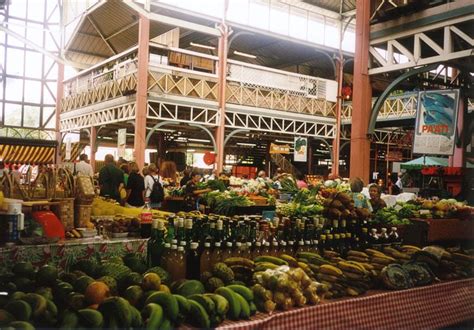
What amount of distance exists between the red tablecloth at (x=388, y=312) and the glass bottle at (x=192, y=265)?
2.29ft

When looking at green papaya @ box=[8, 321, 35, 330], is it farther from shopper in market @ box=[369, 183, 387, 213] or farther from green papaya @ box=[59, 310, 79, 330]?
shopper in market @ box=[369, 183, 387, 213]

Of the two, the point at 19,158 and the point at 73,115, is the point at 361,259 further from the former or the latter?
the point at 19,158

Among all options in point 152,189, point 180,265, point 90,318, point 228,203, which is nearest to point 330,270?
point 180,265

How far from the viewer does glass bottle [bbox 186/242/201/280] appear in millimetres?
3525

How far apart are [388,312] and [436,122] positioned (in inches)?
230

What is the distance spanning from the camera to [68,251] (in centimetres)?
352

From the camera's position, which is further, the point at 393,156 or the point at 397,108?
the point at 393,156

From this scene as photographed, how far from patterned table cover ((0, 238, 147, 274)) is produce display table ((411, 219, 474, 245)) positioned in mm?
3736

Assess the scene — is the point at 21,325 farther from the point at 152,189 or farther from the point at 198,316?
the point at 152,189

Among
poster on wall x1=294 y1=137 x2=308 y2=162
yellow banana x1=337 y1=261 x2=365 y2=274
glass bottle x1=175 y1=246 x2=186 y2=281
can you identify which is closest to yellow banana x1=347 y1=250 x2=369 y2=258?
yellow banana x1=337 y1=261 x2=365 y2=274

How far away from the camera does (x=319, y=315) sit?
323cm

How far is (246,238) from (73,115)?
19.3 metres

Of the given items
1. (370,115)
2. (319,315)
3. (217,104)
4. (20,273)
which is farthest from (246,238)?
(217,104)

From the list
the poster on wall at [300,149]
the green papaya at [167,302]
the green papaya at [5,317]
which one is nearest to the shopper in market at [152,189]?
the green papaya at [167,302]
